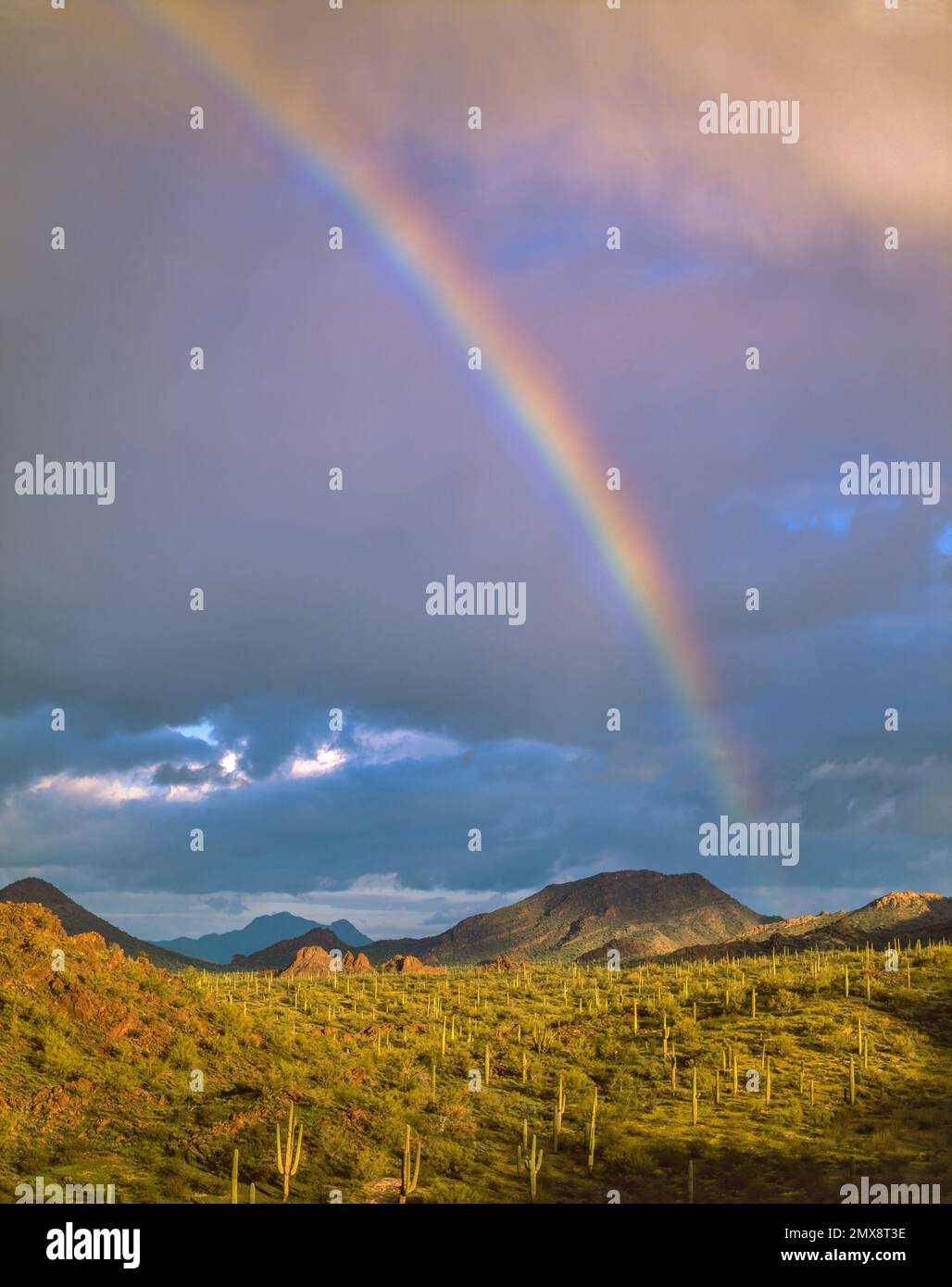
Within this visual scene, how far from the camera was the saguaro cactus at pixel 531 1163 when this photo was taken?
26.5 metres

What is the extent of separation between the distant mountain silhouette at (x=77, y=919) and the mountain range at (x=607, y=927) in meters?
0.19

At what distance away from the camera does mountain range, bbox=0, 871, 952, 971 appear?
369 ft

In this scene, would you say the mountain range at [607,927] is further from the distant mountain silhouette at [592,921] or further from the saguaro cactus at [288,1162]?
the saguaro cactus at [288,1162]

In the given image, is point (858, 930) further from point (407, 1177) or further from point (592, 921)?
point (407, 1177)

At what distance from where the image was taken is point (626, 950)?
130375 millimetres

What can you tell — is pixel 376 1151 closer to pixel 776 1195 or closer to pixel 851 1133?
pixel 776 1195

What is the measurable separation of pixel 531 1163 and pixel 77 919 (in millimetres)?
111839

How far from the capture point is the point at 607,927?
167125 millimetres

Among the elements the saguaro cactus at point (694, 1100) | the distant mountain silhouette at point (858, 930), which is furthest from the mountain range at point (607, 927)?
the saguaro cactus at point (694, 1100)

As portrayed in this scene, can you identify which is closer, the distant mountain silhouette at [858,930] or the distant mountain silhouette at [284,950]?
the distant mountain silhouette at [858,930]

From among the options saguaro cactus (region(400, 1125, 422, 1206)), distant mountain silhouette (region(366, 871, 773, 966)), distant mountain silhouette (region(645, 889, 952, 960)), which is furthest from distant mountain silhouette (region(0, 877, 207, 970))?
saguaro cactus (region(400, 1125, 422, 1206))

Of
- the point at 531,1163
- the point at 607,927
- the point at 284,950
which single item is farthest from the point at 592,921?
the point at 531,1163

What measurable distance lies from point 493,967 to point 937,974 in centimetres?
4885
